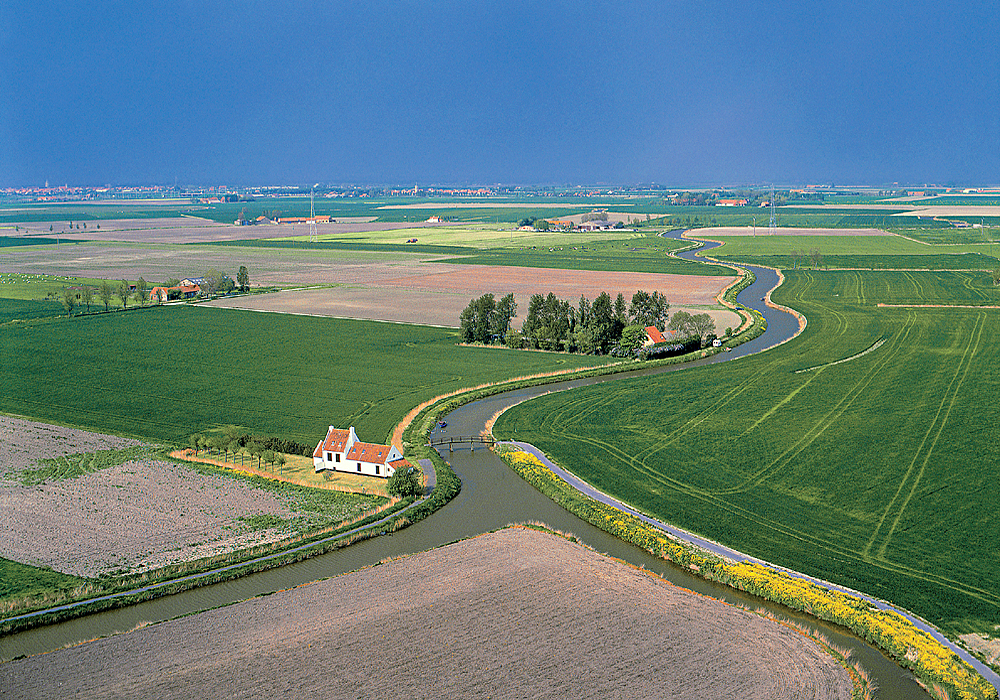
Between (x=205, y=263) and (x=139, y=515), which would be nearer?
(x=139, y=515)

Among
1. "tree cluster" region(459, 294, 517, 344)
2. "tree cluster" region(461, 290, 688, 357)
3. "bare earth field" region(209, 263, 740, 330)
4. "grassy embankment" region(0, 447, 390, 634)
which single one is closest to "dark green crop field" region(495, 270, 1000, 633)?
"tree cluster" region(461, 290, 688, 357)

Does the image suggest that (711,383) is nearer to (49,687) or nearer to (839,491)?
(839,491)

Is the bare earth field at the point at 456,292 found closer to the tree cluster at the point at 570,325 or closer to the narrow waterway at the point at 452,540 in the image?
the tree cluster at the point at 570,325

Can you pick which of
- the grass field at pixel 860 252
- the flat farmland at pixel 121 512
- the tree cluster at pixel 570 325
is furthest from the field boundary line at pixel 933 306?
the flat farmland at pixel 121 512

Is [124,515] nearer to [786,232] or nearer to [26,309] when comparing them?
[26,309]

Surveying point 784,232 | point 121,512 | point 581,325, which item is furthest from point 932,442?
point 784,232

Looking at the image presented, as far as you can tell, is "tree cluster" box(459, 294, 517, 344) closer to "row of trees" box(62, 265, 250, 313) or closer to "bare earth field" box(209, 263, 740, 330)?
"bare earth field" box(209, 263, 740, 330)
